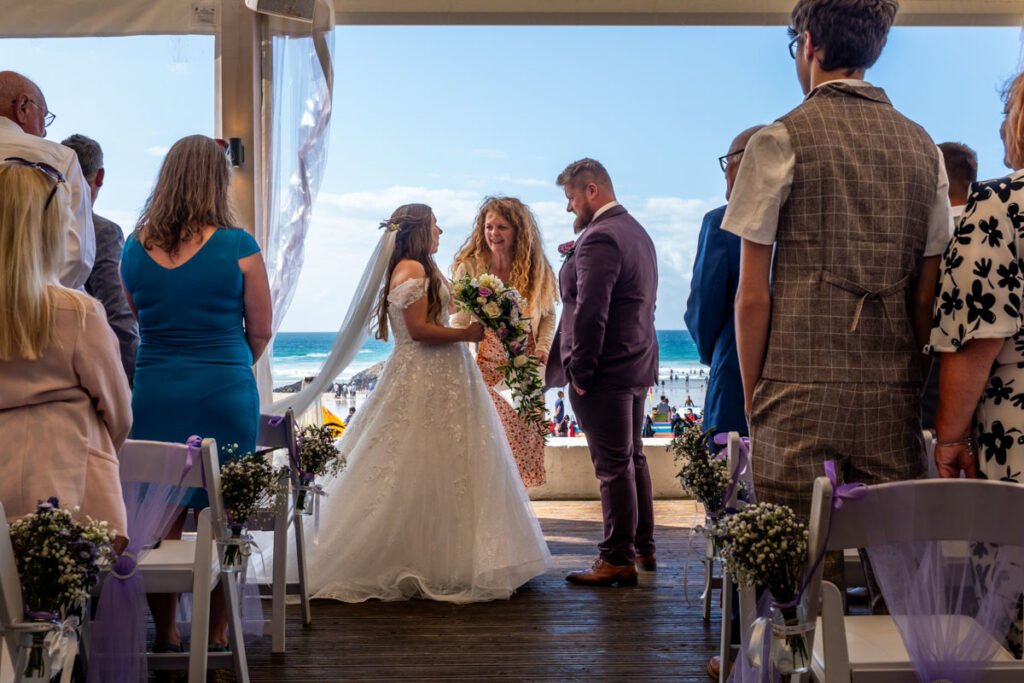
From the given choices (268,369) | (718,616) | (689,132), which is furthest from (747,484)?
(689,132)

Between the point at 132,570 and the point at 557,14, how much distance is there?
4456 millimetres

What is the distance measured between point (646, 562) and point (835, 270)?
10.0 feet

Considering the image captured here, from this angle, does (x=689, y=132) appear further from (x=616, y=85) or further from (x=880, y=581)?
(x=880, y=581)

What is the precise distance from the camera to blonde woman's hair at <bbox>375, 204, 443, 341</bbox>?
4836 mm

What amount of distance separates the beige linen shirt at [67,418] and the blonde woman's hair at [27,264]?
Result: 31mm

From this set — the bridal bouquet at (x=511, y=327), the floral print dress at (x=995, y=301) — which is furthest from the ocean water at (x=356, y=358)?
the floral print dress at (x=995, y=301)

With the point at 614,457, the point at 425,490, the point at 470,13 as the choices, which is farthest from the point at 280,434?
the point at 470,13

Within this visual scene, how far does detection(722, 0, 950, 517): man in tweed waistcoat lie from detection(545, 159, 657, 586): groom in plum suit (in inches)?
91.7

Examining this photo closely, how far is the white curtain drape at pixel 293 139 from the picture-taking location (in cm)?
574

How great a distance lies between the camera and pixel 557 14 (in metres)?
6.00

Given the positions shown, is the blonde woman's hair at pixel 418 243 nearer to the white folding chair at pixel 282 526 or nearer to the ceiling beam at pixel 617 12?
the white folding chair at pixel 282 526

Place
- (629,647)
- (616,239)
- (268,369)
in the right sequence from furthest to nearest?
(268,369), (616,239), (629,647)

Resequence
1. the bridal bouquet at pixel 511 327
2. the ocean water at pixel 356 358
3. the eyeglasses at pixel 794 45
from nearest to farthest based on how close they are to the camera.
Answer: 1. the eyeglasses at pixel 794 45
2. the bridal bouquet at pixel 511 327
3. the ocean water at pixel 356 358

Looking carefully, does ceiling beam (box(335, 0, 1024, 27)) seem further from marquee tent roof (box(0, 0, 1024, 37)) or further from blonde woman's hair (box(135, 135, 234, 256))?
blonde woman's hair (box(135, 135, 234, 256))
